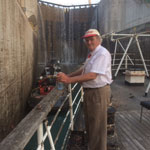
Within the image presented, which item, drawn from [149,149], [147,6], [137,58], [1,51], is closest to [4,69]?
[1,51]

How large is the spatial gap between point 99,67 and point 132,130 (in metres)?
1.94

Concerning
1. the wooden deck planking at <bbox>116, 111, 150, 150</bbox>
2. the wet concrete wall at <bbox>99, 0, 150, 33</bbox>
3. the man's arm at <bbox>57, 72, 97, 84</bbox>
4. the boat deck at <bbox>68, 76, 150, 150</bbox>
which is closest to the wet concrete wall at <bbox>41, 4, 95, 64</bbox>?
the wet concrete wall at <bbox>99, 0, 150, 33</bbox>

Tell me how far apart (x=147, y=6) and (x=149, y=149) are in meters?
9.34

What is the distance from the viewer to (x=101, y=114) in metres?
1.52

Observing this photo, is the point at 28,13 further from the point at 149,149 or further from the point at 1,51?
the point at 149,149

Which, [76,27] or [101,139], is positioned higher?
[76,27]

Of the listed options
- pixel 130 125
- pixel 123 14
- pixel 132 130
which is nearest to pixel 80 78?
pixel 132 130

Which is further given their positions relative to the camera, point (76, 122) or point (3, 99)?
point (3, 99)

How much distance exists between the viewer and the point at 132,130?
2764 mm

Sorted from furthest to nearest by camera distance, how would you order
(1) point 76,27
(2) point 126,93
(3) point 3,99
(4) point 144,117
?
(1) point 76,27 → (2) point 126,93 → (3) point 3,99 → (4) point 144,117

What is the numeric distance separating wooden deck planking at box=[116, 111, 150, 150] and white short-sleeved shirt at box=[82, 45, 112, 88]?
1291 millimetres

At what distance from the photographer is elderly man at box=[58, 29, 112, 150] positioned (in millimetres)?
1396

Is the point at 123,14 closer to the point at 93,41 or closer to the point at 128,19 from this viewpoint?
A: the point at 128,19

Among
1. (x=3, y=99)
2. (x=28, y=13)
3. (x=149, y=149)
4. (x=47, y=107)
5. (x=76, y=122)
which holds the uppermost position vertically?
(x=28, y=13)
